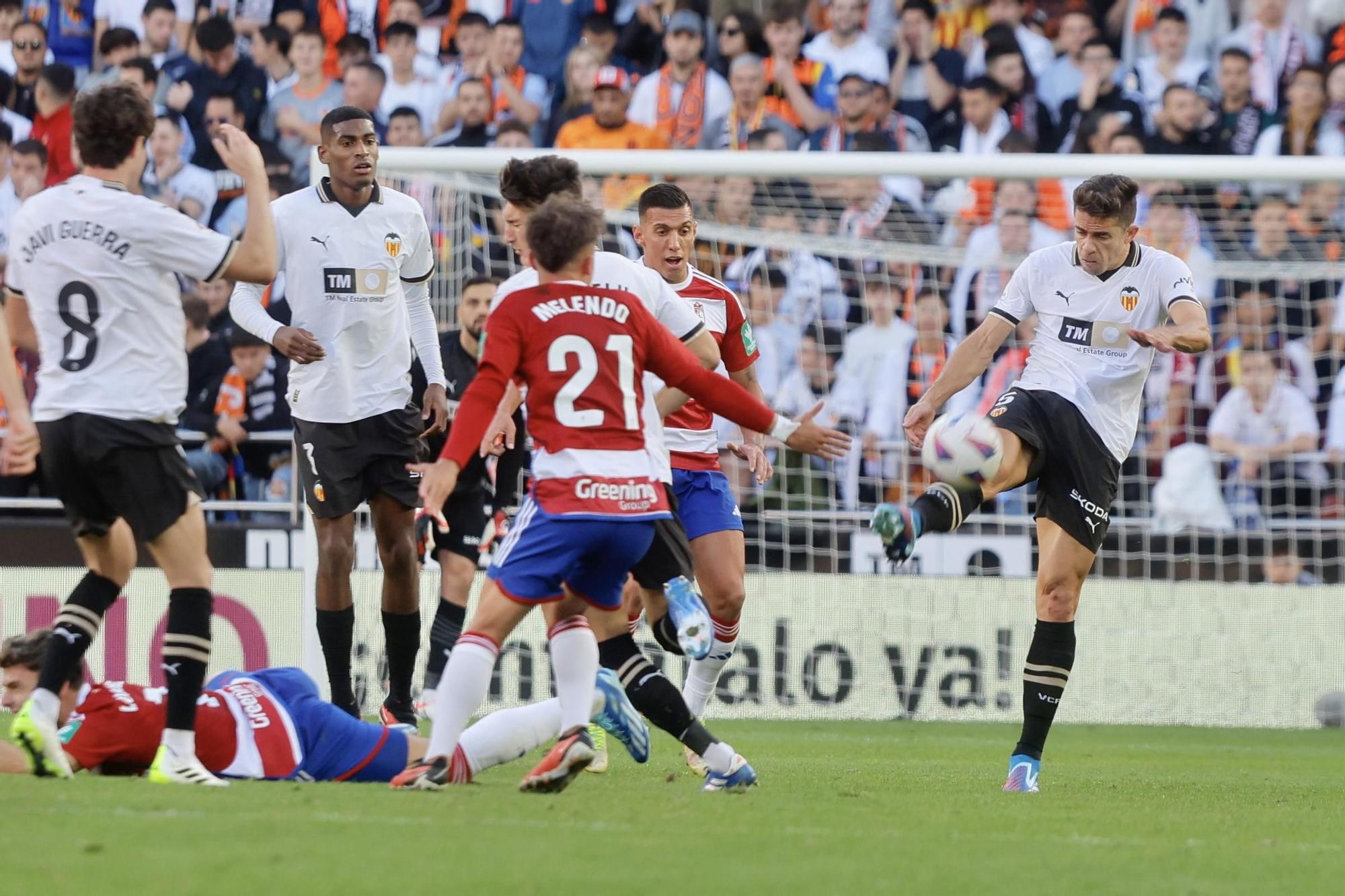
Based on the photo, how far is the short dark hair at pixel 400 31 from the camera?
1705 cm

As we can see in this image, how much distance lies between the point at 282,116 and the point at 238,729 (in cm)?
1095

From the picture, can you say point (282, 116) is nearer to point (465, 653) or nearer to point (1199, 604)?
point (1199, 604)

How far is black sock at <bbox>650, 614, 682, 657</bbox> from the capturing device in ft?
23.6

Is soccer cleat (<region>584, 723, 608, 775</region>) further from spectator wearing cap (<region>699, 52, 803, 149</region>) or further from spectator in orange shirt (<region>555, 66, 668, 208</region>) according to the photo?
spectator wearing cap (<region>699, 52, 803, 149</region>)

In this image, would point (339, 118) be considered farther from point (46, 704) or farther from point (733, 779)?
point (733, 779)

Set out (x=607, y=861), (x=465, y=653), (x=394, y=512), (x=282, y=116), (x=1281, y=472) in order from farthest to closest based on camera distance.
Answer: (x=282, y=116) < (x=1281, y=472) < (x=394, y=512) < (x=465, y=653) < (x=607, y=861)

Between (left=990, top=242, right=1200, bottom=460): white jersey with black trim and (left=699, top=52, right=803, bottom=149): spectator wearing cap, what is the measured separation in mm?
8753

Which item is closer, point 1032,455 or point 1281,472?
point 1032,455

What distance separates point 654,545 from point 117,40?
12.4 m

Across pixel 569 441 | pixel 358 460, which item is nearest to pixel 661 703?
pixel 569 441

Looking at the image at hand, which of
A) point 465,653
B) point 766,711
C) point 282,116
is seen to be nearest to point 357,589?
point 766,711

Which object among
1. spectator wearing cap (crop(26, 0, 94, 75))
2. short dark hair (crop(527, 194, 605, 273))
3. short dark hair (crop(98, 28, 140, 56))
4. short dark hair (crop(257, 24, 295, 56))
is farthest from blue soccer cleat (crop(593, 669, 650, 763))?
spectator wearing cap (crop(26, 0, 94, 75))

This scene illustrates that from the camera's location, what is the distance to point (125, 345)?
6.08m

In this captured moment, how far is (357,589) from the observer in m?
12.7
